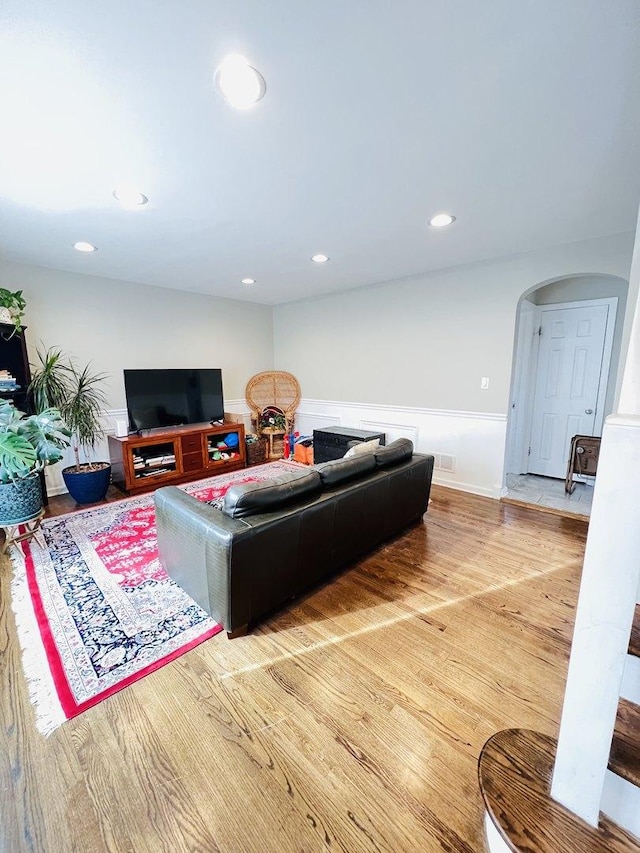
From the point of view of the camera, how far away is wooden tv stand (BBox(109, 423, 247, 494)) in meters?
3.74

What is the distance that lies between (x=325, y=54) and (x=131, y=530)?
3.17 m

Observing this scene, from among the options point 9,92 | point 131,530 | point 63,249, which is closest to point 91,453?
point 131,530

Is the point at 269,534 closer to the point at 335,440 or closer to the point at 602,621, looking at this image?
the point at 602,621

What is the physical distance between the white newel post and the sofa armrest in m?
1.29

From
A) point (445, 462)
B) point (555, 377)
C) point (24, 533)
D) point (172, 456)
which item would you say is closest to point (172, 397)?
point (172, 456)

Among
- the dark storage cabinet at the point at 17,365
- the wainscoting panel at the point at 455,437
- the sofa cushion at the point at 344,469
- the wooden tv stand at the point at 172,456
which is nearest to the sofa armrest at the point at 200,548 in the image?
the sofa cushion at the point at 344,469

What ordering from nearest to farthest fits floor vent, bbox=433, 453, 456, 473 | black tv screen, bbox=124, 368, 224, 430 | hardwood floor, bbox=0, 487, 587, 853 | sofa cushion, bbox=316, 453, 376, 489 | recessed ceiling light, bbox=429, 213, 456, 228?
hardwood floor, bbox=0, 487, 587, 853, sofa cushion, bbox=316, 453, 376, 489, recessed ceiling light, bbox=429, 213, 456, 228, floor vent, bbox=433, 453, 456, 473, black tv screen, bbox=124, 368, 224, 430

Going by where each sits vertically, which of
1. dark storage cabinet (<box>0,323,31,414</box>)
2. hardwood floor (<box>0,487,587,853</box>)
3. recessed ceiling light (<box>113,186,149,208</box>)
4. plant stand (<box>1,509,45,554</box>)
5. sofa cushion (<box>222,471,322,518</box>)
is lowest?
hardwood floor (<box>0,487,587,853</box>)

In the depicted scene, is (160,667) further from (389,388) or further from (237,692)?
(389,388)

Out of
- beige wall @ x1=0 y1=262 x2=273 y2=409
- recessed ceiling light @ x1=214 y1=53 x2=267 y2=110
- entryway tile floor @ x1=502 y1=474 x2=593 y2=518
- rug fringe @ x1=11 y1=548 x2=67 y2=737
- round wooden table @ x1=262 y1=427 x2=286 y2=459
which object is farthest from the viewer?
round wooden table @ x1=262 y1=427 x2=286 y2=459

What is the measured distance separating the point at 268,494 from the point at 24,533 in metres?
2.23

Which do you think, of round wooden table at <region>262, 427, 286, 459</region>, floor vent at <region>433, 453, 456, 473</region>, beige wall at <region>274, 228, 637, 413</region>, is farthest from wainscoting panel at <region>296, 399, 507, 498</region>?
round wooden table at <region>262, 427, 286, 459</region>

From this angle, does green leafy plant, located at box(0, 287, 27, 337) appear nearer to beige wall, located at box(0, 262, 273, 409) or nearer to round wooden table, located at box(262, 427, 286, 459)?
beige wall, located at box(0, 262, 273, 409)

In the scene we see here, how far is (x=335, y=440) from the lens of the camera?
170 inches
